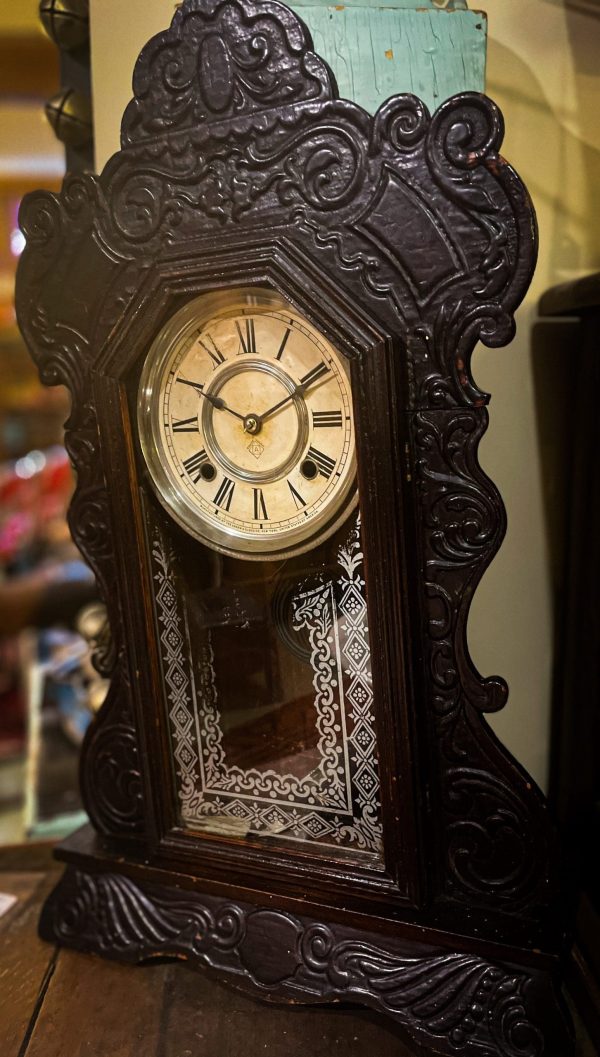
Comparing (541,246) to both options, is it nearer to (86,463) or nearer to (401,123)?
(401,123)

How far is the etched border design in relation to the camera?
92cm

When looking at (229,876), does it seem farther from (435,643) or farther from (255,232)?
(255,232)

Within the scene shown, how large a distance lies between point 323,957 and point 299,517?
488 mm

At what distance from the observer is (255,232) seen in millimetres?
842

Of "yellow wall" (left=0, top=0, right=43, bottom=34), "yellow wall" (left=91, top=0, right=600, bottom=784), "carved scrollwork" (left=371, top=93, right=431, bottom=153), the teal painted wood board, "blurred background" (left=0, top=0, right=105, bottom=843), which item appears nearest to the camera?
"carved scrollwork" (left=371, top=93, right=431, bottom=153)

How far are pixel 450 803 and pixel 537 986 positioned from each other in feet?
0.62

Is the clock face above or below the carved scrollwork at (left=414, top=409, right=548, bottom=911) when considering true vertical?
above

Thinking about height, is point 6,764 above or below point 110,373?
below

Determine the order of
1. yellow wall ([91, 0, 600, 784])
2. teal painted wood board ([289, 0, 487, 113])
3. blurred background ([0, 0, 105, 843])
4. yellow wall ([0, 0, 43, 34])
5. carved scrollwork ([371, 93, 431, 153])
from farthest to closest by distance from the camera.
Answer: blurred background ([0, 0, 105, 843]) → yellow wall ([0, 0, 43, 34]) → yellow wall ([91, 0, 600, 784]) → teal painted wood board ([289, 0, 487, 113]) → carved scrollwork ([371, 93, 431, 153])

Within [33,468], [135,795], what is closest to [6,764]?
[33,468]

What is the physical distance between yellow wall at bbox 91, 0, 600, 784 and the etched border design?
271 millimetres

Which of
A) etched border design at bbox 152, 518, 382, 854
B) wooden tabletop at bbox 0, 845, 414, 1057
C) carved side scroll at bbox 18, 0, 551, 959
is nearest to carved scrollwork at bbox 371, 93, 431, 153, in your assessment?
carved side scroll at bbox 18, 0, 551, 959

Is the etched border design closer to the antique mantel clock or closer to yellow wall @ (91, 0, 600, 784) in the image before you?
the antique mantel clock

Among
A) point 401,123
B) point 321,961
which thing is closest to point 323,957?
point 321,961
